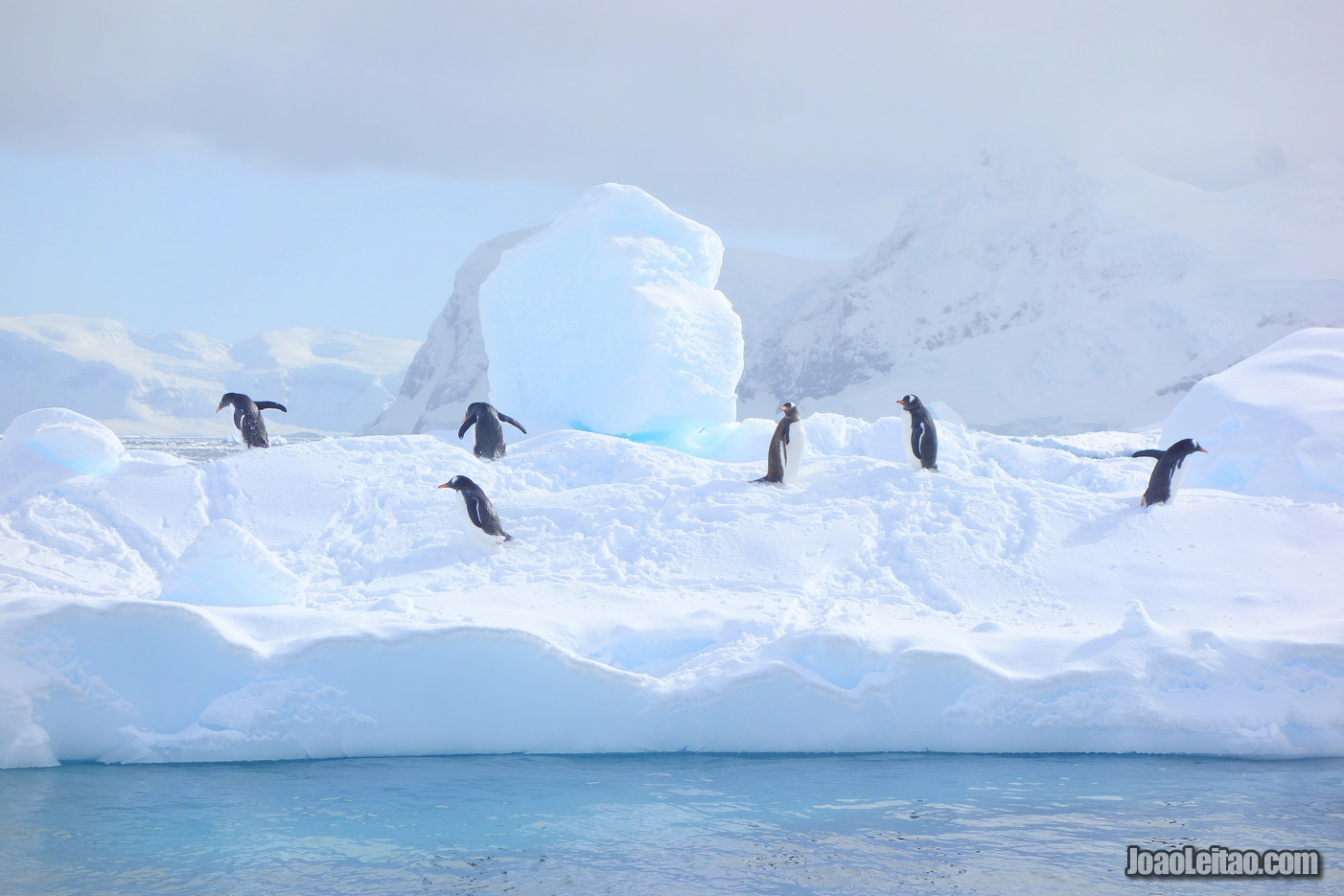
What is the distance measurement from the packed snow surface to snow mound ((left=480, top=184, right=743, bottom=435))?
5.93 metres

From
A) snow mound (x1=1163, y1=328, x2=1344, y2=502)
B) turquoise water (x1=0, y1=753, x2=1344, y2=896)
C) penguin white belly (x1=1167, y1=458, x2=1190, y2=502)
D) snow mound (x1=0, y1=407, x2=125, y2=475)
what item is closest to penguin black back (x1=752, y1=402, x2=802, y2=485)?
penguin white belly (x1=1167, y1=458, x2=1190, y2=502)

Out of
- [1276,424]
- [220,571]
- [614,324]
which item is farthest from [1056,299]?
[220,571]

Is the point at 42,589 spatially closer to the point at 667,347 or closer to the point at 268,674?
the point at 268,674

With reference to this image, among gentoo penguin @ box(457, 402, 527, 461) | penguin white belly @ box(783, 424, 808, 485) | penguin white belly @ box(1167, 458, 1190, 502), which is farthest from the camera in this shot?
gentoo penguin @ box(457, 402, 527, 461)

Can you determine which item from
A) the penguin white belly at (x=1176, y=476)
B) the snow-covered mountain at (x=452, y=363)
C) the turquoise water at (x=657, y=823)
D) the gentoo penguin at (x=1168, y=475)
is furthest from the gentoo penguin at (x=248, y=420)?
the snow-covered mountain at (x=452, y=363)

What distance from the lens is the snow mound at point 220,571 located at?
6922 millimetres

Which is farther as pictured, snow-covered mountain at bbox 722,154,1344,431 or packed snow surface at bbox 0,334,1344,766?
snow-covered mountain at bbox 722,154,1344,431

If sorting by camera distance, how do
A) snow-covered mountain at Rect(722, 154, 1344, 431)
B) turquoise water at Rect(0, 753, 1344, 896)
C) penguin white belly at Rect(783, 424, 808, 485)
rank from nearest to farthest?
turquoise water at Rect(0, 753, 1344, 896) → penguin white belly at Rect(783, 424, 808, 485) → snow-covered mountain at Rect(722, 154, 1344, 431)

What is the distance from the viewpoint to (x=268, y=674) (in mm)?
5805

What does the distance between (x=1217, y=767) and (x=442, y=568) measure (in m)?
5.49

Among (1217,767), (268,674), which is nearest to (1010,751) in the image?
(1217,767)

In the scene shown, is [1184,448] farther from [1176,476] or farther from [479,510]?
[479,510]

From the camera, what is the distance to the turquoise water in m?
4.21

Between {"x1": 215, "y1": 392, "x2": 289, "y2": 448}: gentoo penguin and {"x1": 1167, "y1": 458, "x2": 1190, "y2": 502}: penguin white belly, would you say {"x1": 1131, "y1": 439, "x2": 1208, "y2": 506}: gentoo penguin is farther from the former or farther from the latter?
{"x1": 215, "y1": 392, "x2": 289, "y2": 448}: gentoo penguin
